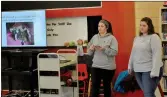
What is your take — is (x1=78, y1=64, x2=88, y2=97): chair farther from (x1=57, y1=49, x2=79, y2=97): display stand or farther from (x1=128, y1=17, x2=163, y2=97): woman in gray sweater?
(x1=128, y1=17, x2=163, y2=97): woman in gray sweater

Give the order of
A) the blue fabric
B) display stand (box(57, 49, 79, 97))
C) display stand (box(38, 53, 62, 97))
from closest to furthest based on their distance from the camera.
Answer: display stand (box(38, 53, 62, 97)), the blue fabric, display stand (box(57, 49, 79, 97))

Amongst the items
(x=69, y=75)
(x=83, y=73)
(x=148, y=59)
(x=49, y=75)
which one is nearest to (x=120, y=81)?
(x=83, y=73)

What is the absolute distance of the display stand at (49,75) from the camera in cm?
414

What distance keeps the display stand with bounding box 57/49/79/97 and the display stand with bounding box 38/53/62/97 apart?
0.94 ft

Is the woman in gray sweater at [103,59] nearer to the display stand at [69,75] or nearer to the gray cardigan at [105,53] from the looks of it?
the gray cardigan at [105,53]

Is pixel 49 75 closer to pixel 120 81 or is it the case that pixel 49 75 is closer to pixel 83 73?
pixel 83 73

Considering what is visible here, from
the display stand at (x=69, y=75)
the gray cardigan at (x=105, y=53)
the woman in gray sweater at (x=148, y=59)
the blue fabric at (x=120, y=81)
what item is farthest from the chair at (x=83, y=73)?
the woman in gray sweater at (x=148, y=59)

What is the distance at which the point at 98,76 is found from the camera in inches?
143

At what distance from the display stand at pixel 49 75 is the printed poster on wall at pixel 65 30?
32.7 inches

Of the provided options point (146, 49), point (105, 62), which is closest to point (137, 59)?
point (146, 49)

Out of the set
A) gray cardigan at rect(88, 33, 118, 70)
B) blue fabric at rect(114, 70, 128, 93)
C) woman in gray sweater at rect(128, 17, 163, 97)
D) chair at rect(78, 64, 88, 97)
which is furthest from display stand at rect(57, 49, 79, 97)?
woman in gray sweater at rect(128, 17, 163, 97)

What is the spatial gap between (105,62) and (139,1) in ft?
4.92

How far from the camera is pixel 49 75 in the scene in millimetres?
4227

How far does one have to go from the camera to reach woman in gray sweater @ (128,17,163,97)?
10.2 ft
